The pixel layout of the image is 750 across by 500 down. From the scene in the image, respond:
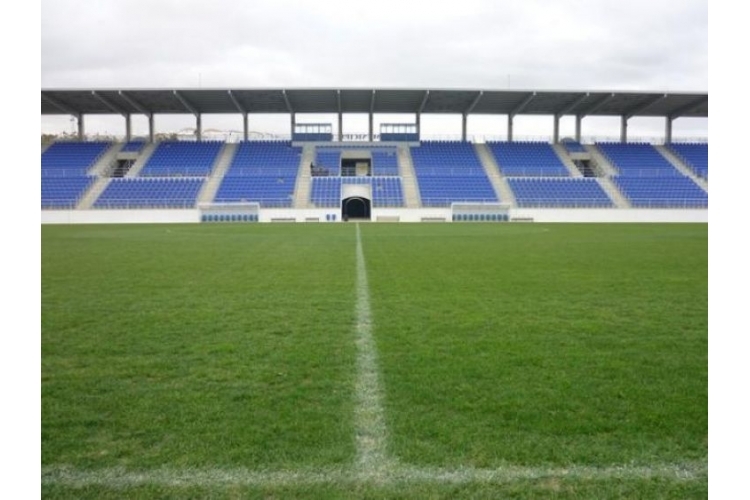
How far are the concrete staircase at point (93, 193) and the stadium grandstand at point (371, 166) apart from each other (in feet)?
0.42

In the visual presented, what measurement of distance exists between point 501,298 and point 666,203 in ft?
128

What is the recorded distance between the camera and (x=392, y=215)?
41812 mm

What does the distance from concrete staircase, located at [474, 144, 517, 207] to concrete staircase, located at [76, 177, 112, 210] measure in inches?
1148

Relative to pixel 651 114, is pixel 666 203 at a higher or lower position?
lower

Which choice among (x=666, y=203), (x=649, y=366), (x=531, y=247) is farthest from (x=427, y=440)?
(x=666, y=203)

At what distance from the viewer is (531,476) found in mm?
3000

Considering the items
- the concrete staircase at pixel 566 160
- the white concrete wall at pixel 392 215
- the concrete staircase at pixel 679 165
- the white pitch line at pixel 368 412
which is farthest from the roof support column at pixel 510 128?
the white pitch line at pixel 368 412

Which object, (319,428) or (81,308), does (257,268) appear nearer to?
(81,308)

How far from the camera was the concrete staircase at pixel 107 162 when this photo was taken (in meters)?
46.5

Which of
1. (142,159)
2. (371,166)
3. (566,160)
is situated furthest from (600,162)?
(142,159)

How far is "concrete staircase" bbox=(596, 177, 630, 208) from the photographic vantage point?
142ft

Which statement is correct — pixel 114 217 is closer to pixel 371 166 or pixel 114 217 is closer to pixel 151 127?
pixel 151 127

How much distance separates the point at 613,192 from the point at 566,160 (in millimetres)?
6065

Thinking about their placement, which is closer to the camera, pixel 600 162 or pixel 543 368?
pixel 543 368
